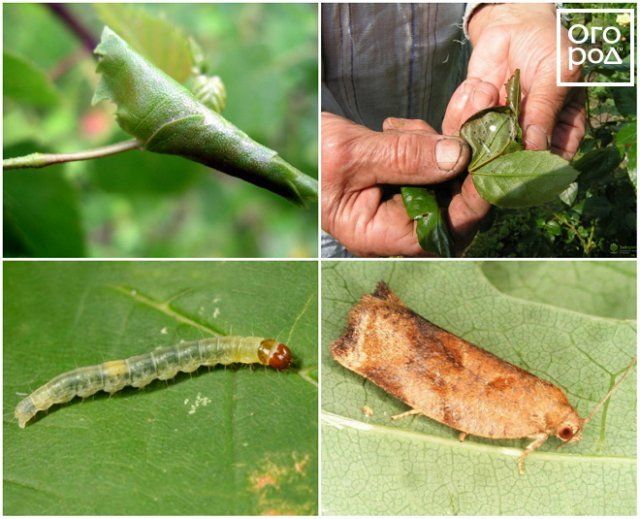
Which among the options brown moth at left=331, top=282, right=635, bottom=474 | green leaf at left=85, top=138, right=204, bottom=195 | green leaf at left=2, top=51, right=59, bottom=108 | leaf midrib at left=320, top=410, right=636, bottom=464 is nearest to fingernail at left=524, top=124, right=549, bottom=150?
brown moth at left=331, top=282, right=635, bottom=474

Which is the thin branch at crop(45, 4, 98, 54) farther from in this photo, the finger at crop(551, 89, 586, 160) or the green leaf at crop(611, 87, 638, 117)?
the green leaf at crop(611, 87, 638, 117)

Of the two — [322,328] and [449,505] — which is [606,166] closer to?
[322,328]

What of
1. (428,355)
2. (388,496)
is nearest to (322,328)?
(428,355)

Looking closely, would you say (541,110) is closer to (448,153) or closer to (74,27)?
(448,153)

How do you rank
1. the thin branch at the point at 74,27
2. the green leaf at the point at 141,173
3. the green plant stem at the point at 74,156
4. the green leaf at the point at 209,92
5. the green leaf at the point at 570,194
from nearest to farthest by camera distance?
the green plant stem at the point at 74,156, the green leaf at the point at 209,92, the thin branch at the point at 74,27, the green leaf at the point at 570,194, the green leaf at the point at 141,173

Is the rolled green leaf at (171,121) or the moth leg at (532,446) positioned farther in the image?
the moth leg at (532,446)

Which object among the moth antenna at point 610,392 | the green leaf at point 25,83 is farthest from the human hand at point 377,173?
the green leaf at point 25,83

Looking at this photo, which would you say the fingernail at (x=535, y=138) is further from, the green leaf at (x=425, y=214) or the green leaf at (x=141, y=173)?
the green leaf at (x=141, y=173)

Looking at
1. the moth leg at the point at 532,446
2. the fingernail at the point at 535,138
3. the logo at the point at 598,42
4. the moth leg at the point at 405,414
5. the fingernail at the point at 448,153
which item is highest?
the logo at the point at 598,42
